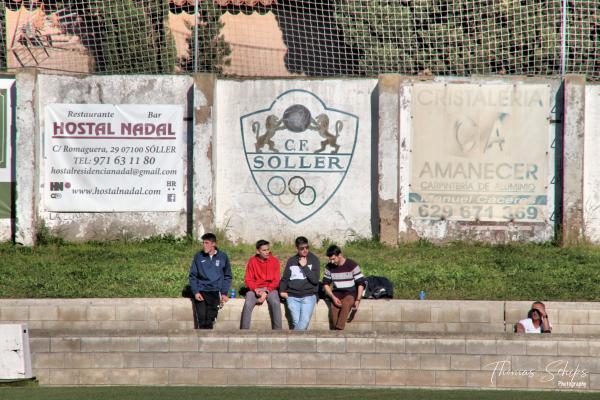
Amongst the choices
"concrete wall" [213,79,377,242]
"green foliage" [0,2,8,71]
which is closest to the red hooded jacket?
"concrete wall" [213,79,377,242]

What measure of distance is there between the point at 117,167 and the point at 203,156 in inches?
60.8

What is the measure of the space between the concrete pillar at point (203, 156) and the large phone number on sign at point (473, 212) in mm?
3479

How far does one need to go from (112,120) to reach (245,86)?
90.4 inches

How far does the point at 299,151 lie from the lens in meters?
18.0

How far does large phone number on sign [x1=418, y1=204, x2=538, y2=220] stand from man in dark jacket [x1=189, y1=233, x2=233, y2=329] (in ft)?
16.1

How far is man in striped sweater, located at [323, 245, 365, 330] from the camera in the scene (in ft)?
43.9

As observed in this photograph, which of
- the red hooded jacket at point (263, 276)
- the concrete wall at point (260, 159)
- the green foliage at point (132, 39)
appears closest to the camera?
the red hooded jacket at point (263, 276)

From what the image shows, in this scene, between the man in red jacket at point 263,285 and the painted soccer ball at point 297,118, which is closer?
the man in red jacket at point 263,285

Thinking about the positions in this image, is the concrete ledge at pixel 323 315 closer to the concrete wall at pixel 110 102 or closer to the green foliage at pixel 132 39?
the concrete wall at pixel 110 102

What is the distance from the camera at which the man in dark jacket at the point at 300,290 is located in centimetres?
1351

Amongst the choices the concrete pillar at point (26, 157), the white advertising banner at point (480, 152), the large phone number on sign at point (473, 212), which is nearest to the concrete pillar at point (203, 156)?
the concrete pillar at point (26, 157)

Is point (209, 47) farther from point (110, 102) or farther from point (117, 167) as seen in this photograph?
point (117, 167)

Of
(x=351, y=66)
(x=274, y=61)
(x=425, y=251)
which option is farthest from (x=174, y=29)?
(x=425, y=251)

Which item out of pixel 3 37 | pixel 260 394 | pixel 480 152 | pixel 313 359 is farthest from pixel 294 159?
pixel 260 394
